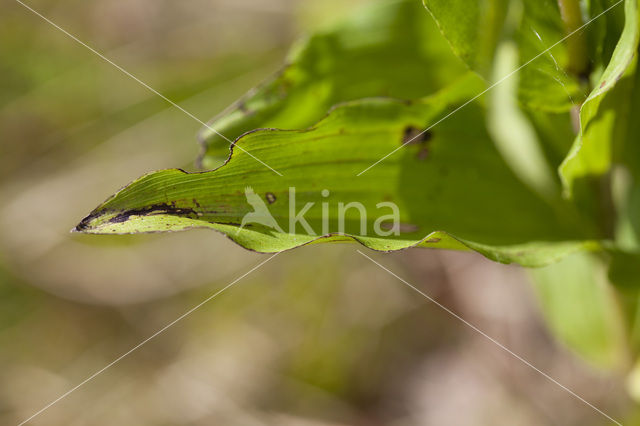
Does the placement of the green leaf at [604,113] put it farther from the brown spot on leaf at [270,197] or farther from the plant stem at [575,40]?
the brown spot on leaf at [270,197]

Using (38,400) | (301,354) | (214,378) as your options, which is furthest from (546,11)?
(38,400)

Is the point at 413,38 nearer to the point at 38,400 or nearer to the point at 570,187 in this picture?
the point at 570,187

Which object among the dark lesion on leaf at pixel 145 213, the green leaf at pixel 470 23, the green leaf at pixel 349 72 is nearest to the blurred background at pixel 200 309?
the green leaf at pixel 349 72

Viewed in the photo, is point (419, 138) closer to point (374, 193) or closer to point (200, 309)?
point (374, 193)

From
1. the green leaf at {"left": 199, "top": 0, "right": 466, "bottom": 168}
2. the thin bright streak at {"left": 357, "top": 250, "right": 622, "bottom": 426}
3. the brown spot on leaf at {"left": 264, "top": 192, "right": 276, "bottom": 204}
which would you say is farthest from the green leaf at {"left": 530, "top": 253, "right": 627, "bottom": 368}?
the brown spot on leaf at {"left": 264, "top": 192, "right": 276, "bottom": 204}


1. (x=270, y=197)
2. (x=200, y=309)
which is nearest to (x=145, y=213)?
(x=270, y=197)
